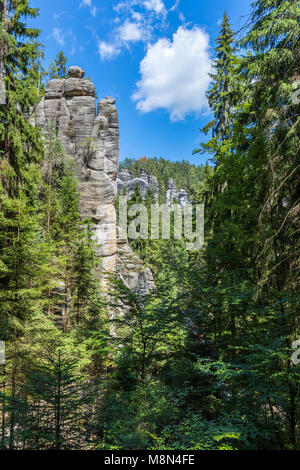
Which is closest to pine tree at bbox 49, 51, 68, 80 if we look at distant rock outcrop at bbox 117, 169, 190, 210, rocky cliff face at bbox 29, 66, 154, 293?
rocky cliff face at bbox 29, 66, 154, 293

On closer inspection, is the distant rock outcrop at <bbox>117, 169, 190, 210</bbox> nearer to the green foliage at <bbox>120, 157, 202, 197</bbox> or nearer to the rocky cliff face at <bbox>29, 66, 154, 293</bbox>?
the green foliage at <bbox>120, 157, 202, 197</bbox>

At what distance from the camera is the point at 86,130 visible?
25625mm

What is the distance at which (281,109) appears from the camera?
4.20m

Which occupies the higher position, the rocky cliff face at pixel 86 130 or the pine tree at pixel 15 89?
the rocky cliff face at pixel 86 130

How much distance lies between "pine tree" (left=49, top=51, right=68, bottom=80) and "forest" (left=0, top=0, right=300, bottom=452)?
23.9 metres

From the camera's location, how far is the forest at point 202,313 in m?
3.51

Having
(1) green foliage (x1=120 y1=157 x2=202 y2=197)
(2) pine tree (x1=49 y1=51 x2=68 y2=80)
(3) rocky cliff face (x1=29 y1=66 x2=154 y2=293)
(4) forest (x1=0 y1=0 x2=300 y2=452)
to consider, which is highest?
(1) green foliage (x1=120 y1=157 x2=202 y2=197)

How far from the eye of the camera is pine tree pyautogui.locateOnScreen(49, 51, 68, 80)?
29.0 meters

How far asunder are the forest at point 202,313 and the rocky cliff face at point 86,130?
1422 centimetres

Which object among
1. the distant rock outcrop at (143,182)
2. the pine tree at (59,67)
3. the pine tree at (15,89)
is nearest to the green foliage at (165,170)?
the distant rock outcrop at (143,182)

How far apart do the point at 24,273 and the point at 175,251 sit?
29.5 m

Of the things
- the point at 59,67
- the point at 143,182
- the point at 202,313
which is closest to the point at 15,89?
the point at 202,313

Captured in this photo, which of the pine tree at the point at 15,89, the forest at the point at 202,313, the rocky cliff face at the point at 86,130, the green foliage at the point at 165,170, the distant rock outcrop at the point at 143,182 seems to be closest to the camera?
the forest at the point at 202,313

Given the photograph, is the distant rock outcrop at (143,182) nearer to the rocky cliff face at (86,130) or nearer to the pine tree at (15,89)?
the rocky cliff face at (86,130)
